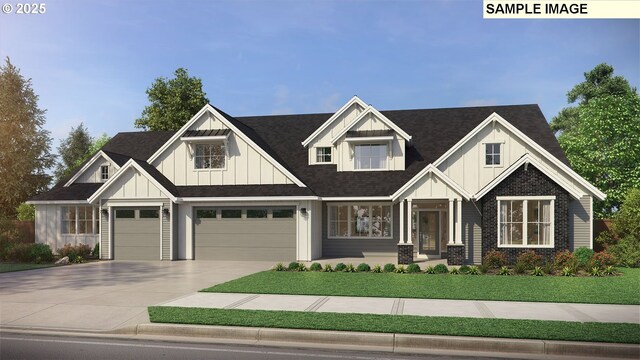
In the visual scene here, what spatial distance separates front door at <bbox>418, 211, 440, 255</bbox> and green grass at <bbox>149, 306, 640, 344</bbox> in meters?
15.2

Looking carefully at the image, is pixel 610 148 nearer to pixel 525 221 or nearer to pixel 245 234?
pixel 525 221

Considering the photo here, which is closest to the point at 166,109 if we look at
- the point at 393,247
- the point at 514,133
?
the point at 393,247

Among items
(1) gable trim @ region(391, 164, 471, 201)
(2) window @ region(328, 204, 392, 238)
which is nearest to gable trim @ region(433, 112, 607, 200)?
(1) gable trim @ region(391, 164, 471, 201)

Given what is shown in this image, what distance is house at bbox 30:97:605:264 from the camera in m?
21.0

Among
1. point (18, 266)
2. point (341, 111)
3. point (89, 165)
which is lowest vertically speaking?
point (18, 266)

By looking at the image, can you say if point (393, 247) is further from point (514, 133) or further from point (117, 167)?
point (117, 167)

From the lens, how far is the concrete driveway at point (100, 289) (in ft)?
34.4

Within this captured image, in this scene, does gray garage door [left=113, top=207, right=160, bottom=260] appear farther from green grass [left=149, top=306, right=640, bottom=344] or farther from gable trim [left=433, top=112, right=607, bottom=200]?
green grass [left=149, top=306, right=640, bottom=344]

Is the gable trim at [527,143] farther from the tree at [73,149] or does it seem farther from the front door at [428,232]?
the tree at [73,149]

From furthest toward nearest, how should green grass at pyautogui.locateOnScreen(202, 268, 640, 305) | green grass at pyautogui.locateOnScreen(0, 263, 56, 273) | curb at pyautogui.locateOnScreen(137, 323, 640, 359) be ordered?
green grass at pyautogui.locateOnScreen(0, 263, 56, 273), green grass at pyautogui.locateOnScreen(202, 268, 640, 305), curb at pyautogui.locateOnScreen(137, 323, 640, 359)

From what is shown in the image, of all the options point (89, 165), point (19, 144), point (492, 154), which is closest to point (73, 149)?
point (19, 144)

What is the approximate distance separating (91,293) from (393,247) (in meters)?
14.8

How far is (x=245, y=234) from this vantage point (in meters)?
23.7

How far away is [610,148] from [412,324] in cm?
2995
